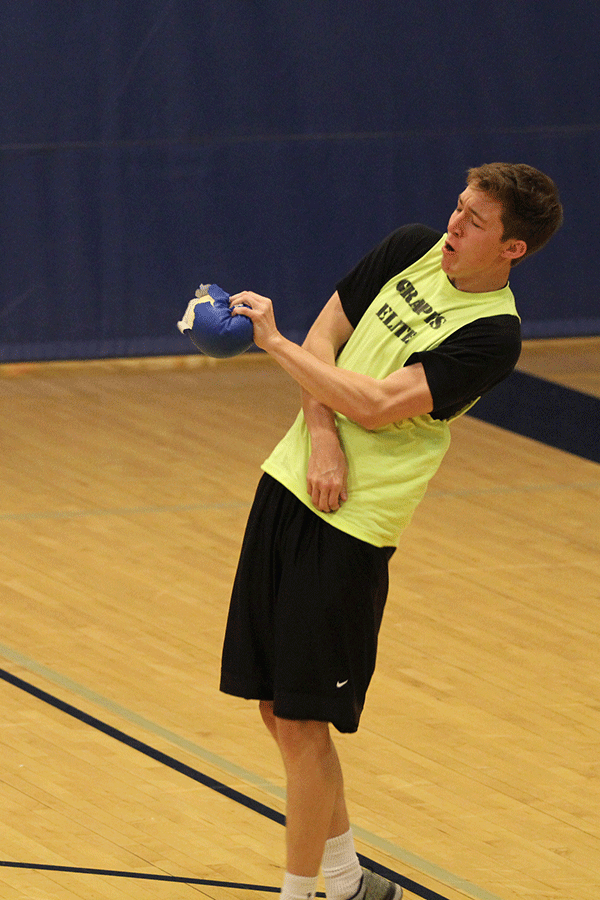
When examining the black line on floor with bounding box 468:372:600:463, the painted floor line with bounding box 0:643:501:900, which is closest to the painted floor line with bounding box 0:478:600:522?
the black line on floor with bounding box 468:372:600:463

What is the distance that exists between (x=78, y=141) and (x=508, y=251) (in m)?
5.30

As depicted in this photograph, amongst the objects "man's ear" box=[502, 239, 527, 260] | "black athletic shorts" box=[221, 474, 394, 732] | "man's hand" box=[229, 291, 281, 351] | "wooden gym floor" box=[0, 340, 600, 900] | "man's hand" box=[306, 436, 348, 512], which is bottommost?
"wooden gym floor" box=[0, 340, 600, 900]

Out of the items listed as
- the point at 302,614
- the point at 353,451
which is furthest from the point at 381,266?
the point at 302,614

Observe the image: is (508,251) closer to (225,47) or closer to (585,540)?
(585,540)

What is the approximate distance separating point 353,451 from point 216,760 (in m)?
1.16

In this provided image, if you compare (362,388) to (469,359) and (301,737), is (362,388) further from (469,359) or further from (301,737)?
(301,737)

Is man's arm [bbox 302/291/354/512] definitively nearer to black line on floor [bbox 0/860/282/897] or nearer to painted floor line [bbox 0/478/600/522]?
black line on floor [bbox 0/860/282/897]

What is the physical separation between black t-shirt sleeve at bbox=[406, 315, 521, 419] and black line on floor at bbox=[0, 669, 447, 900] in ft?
3.29

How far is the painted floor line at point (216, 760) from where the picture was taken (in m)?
3.01

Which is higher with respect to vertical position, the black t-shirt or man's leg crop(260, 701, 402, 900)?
the black t-shirt

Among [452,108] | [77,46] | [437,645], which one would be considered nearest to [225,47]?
[77,46]

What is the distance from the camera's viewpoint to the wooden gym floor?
309cm

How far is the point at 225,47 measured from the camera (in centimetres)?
765

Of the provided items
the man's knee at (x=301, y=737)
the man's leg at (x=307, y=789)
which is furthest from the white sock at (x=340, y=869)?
the man's knee at (x=301, y=737)
